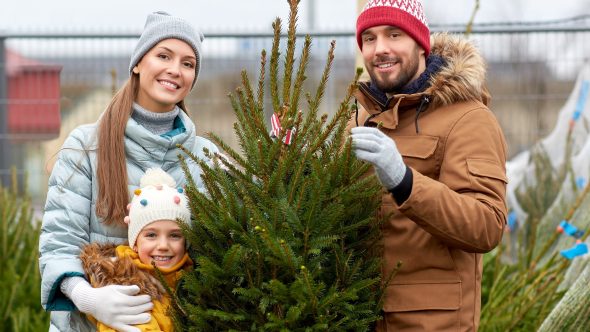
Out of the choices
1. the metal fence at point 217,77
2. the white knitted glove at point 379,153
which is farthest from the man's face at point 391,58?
the metal fence at point 217,77

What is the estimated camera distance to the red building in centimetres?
A: 778

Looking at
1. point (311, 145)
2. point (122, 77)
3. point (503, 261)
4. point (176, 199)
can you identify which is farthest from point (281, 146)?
point (122, 77)

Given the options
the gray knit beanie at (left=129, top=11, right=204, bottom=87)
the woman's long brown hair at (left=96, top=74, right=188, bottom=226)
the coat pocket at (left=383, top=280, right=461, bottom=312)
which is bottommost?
the coat pocket at (left=383, top=280, right=461, bottom=312)

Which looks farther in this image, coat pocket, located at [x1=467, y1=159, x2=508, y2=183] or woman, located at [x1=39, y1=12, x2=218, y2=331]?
woman, located at [x1=39, y1=12, x2=218, y2=331]

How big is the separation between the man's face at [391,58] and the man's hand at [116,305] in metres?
1.20

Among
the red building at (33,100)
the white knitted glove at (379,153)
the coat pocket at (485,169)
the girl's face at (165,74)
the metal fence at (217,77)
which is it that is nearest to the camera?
the white knitted glove at (379,153)

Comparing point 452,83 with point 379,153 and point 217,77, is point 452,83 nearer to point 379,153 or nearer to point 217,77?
point 379,153

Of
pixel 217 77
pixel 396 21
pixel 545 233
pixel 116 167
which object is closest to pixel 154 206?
pixel 116 167

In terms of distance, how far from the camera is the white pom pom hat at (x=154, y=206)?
3.51 meters

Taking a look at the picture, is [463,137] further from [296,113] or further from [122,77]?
[122,77]

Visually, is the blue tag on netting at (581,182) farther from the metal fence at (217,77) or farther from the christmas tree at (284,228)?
the christmas tree at (284,228)

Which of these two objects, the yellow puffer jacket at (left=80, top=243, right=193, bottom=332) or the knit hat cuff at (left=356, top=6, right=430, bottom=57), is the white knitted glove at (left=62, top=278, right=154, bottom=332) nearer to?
the yellow puffer jacket at (left=80, top=243, right=193, bottom=332)

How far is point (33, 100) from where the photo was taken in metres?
7.80

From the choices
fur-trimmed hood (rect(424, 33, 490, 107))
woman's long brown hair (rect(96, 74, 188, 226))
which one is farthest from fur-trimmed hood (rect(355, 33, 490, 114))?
woman's long brown hair (rect(96, 74, 188, 226))
